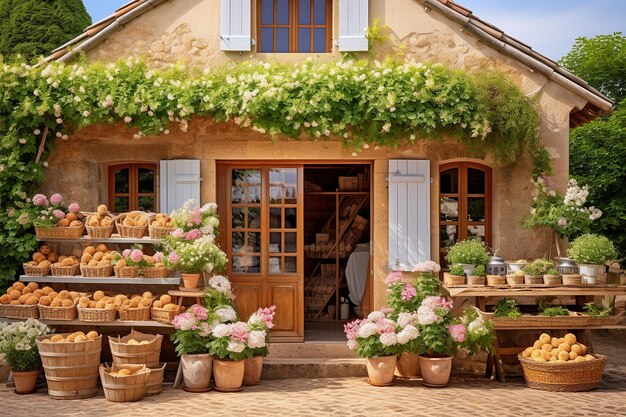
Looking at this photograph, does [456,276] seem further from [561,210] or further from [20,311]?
[20,311]

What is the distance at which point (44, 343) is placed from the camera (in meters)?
8.55

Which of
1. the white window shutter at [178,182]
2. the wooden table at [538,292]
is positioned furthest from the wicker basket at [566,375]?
the white window shutter at [178,182]

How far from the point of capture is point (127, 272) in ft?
30.5

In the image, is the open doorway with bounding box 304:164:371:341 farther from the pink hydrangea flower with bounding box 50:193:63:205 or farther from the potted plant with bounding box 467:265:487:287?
the pink hydrangea flower with bounding box 50:193:63:205

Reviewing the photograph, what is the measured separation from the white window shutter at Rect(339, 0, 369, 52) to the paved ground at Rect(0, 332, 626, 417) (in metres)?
4.11

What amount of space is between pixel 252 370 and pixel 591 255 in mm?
4123

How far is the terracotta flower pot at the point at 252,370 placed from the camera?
9.18 m

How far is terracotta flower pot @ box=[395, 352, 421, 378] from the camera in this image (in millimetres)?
9508

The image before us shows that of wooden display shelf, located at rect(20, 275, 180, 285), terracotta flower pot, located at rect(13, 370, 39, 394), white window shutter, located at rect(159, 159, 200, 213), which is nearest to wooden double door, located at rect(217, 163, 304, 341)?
white window shutter, located at rect(159, 159, 200, 213)

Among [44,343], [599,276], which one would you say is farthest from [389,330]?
[44,343]

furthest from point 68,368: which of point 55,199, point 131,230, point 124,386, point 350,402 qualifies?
point 350,402

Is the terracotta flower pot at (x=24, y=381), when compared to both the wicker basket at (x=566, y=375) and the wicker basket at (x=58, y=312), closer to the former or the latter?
the wicker basket at (x=58, y=312)

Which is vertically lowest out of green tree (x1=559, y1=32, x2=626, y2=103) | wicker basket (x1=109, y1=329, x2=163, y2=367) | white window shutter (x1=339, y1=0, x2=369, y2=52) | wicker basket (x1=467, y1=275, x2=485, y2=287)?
wicker basket (x1=109, y1=329, x2=163, y2=367)

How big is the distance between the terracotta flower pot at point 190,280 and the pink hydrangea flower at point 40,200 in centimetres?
201
